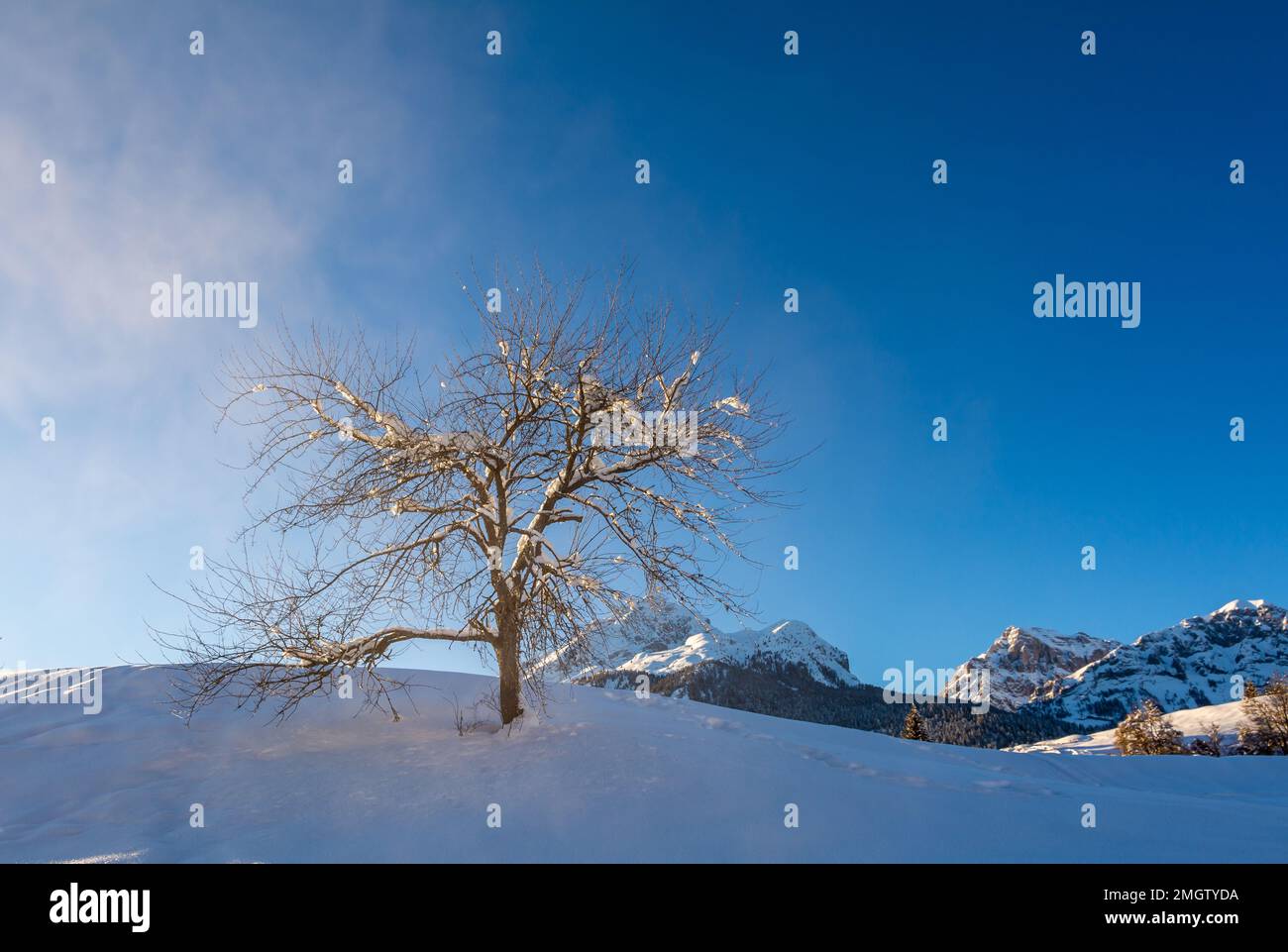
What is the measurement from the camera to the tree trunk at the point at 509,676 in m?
9.48

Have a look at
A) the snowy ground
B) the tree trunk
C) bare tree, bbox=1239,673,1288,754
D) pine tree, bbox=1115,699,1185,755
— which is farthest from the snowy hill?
the tree trunk

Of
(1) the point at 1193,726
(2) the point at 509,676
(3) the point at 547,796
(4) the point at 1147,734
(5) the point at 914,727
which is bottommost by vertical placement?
(1) the point at 1193,726

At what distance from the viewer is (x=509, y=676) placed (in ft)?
31.6

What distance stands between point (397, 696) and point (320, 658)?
305 cm

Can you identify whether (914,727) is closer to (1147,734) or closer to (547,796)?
(1147,734)

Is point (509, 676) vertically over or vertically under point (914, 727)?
over

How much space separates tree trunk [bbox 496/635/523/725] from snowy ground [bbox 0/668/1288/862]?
0.42 m

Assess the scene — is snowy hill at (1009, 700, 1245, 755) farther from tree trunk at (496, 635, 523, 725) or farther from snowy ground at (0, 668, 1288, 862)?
tree trunk at (496, 635, 523, 725)

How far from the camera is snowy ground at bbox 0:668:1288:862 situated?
5.80m

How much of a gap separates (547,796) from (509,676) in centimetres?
293

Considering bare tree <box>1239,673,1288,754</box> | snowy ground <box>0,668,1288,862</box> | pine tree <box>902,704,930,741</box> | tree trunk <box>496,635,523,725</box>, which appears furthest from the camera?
pine tree <box>902,704,930,741</box>

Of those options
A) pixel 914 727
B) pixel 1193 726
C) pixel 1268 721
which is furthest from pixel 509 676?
pixel 1193 726
